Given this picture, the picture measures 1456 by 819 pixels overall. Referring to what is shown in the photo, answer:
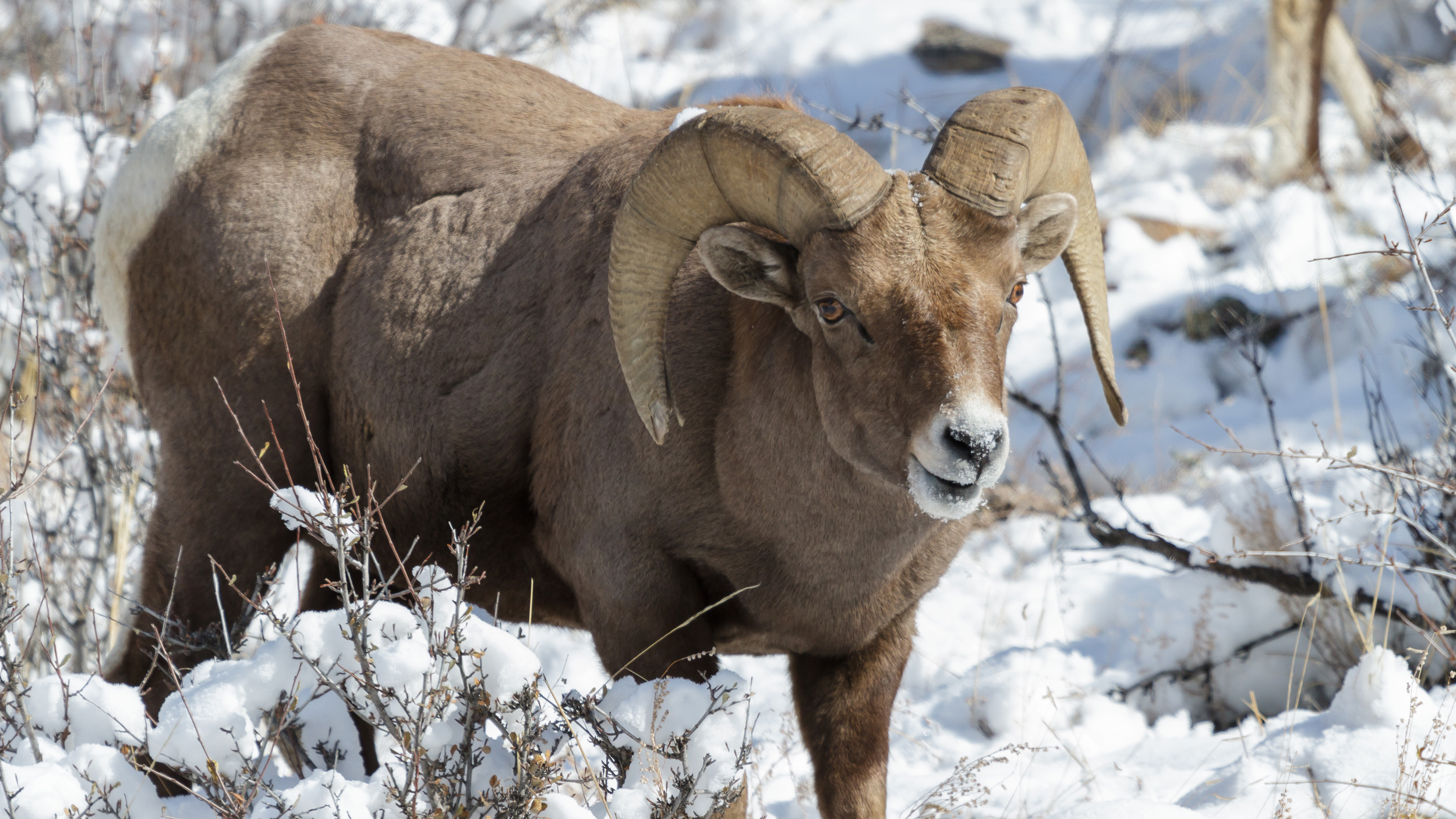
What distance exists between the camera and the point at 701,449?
3924mm

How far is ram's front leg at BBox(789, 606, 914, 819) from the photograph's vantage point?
4203 mm

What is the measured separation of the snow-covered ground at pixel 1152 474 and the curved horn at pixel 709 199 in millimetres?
1343

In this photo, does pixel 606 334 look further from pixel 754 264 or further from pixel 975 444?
pixel 975 444

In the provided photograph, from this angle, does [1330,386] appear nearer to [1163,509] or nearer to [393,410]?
[1163,509]

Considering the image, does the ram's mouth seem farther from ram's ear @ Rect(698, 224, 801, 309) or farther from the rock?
the rock

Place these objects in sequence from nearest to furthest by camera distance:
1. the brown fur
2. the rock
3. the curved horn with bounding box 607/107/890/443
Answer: the curved horn with bounding box 607/107/890/443
the brown fur
the rock

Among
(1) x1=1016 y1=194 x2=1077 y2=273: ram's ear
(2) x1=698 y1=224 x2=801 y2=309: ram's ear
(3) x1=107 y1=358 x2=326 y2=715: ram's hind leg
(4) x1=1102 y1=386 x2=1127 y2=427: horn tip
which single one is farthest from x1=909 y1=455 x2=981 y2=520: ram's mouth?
(3) x1=107 y1=358 x2=326 y2=715: ram's hind leg

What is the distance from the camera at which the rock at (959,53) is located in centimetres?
1380

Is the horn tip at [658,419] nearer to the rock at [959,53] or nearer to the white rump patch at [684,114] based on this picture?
the white rump patch at [684,114]

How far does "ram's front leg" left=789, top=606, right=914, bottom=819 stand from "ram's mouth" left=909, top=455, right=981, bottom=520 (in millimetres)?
1065

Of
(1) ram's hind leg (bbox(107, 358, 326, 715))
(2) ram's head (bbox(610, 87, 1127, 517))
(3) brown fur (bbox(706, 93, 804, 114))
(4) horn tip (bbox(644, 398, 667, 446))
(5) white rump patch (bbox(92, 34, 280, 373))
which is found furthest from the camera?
(5) white rump patch (bbox(92, 34, 280, 373))

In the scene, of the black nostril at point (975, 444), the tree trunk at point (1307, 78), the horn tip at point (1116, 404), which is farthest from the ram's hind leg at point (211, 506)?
the tree trunk at point (1307, 78)

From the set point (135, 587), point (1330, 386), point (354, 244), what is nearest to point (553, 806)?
point (354, 244)

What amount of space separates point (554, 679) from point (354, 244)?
274 cm
